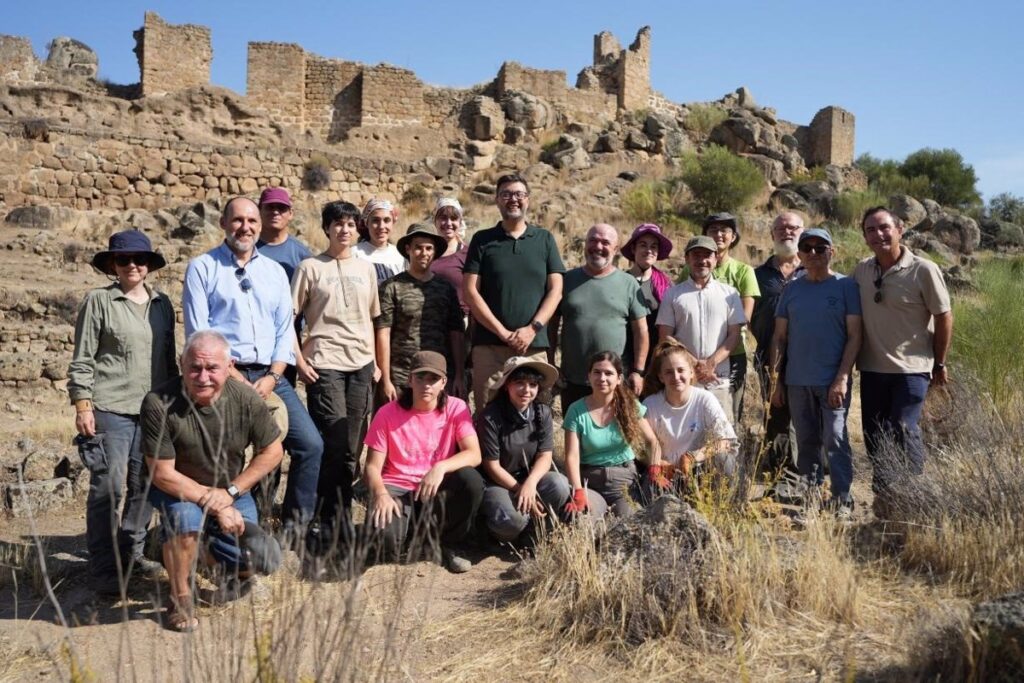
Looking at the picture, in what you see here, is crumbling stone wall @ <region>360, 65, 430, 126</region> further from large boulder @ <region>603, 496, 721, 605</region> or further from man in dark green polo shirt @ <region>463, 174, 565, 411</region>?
large boulder @ <region>603, 496, 721, 605</region>

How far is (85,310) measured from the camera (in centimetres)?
448

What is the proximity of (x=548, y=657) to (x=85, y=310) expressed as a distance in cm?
295

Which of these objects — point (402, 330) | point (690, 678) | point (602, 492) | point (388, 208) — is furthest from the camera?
point (388, 208)

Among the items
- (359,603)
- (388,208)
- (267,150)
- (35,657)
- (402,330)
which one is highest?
(267,150)

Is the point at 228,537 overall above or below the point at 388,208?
below


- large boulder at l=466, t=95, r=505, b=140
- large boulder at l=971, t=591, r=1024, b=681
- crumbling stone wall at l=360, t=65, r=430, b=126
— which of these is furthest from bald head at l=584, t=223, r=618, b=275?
crumbling stone wall at l=360, t=65, r=430, b=126

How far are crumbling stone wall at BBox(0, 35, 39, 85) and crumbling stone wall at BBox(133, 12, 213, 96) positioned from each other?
245 centimetres

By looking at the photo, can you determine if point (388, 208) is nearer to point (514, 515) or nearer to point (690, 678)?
point (514, 515)

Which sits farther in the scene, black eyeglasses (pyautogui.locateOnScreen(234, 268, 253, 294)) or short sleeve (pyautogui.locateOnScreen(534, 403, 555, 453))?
short sleeve (pyautogui.locateOnScreen(534, 403, 555, 453))

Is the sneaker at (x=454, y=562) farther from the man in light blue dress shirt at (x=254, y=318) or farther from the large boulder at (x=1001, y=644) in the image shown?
the large boulder at (x=1001, y=644)

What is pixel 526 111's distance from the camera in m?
22.8

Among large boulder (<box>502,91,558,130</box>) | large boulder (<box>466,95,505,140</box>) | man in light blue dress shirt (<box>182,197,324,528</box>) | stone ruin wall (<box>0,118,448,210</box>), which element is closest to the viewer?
man in light blue dress shirt (<box>182,197,324,528</box>)

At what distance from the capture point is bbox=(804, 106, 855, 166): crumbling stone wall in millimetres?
26641

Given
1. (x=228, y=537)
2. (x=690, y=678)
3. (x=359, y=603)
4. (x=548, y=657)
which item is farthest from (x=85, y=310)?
(x=690, y=678)
